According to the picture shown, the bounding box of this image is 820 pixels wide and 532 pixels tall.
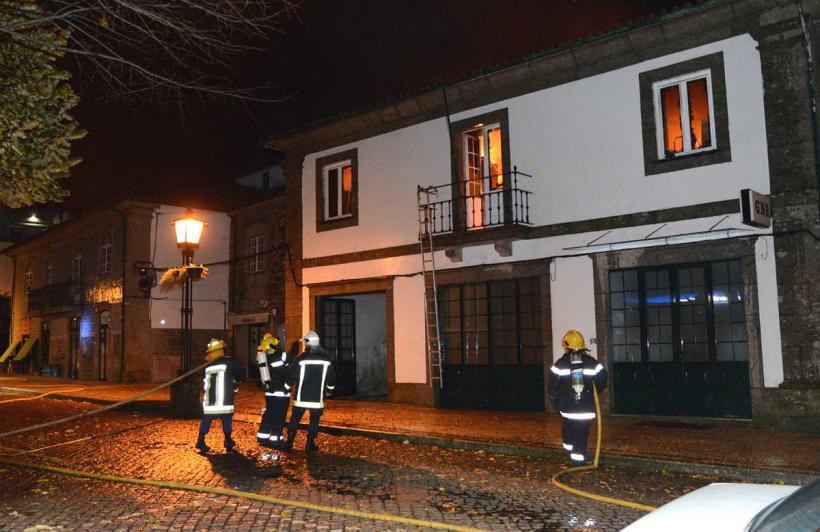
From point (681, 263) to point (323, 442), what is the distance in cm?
708

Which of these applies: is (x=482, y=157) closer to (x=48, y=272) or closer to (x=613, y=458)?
(x=613, y=458)

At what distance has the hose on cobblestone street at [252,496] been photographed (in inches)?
245

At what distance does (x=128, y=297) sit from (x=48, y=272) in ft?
37.9

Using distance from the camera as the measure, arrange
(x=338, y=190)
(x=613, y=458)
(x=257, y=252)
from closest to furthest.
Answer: (x=613, y=458) < (x=338, y=190) < (x=257, y=252)

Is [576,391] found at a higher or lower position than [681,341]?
lower

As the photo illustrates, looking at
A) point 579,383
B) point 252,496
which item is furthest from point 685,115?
point 252,496

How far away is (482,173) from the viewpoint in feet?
52.0

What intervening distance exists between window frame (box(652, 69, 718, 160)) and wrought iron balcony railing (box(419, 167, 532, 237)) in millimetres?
2779

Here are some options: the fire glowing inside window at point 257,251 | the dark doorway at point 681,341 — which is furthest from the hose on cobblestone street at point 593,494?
the fire glowing inside window at point 257,251

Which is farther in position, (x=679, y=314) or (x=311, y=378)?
(x=679, y=314)

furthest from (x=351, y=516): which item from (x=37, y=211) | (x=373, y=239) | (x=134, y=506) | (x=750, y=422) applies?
(x=37, y=211)

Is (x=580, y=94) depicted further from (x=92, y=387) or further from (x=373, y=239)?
(x=92, y=387)

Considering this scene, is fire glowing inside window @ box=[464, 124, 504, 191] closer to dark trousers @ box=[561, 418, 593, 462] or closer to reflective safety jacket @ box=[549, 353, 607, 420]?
reflective safety jacket @ box=[549, 353, 607, 420]

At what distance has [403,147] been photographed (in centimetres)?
1694
